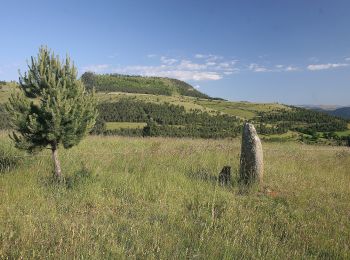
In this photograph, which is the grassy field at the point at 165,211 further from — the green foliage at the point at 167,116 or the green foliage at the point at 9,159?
the green foliage at the point at 167,116

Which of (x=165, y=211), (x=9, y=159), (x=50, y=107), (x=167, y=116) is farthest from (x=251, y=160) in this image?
(x=167, y=116)

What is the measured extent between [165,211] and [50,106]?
12.2 feet

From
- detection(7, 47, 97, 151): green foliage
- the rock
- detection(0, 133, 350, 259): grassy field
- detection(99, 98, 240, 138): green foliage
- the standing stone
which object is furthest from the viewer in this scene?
detection(99, 98, 240, 138): green foliage

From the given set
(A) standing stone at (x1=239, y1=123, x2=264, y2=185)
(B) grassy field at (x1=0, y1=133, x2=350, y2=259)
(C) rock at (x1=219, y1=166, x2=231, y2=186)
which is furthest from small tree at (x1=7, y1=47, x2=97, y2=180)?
(A) standing stone at (x1=239, y1=123, x2=264, y2=185)

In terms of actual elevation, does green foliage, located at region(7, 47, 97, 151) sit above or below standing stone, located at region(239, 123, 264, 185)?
above

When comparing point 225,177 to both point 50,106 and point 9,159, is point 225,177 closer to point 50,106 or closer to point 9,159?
point 50,106

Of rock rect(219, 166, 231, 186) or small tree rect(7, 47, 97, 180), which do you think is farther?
rock rect(219, 166, 231, 186)

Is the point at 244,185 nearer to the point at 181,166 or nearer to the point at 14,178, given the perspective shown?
the point at 181,166

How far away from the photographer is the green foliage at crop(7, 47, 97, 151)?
24.8ft

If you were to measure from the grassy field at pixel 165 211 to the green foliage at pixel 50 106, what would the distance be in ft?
3.27

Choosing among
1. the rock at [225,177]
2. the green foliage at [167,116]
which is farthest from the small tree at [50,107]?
the green foliage at [167,116]

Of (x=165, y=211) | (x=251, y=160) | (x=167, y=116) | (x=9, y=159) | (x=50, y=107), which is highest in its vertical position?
(x=50, y=107)

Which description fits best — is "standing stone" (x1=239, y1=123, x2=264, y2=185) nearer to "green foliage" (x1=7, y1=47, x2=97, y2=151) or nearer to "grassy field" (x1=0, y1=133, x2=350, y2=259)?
"grassy field" (x1=0, y1=133, x2=350, y2=259)

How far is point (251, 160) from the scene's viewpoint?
911 cm
